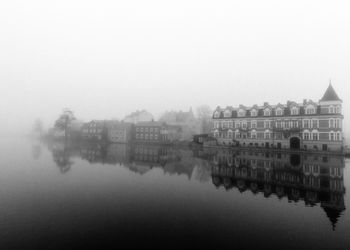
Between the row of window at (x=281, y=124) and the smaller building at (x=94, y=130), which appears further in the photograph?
the smaller building at (x=94, y=130)

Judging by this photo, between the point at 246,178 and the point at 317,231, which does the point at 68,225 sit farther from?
the point at 246,178

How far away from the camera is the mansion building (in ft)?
170

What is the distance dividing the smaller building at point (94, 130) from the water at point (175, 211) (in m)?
67.7

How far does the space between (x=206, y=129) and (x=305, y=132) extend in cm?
4919

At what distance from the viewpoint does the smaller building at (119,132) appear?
8816 centimetres

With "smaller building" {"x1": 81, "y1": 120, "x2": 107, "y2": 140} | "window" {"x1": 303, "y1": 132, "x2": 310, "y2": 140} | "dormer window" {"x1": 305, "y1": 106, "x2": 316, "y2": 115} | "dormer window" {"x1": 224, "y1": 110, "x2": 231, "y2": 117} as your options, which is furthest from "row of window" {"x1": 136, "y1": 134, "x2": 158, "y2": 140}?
"dormer window" {"x1": 305, "y1": 106, "x2": 316, "y2": 115}

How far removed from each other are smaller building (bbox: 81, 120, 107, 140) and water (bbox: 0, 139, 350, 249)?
67.7 meters

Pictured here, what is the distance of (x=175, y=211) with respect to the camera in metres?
15.0

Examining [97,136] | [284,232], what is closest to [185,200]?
[284,232]

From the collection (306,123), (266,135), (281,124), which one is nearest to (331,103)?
(306,123)

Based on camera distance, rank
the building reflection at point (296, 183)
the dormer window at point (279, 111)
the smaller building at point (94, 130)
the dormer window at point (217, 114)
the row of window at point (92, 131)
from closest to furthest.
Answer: the building reflection at point (296, 183) → the dormer window at point (279, 111) → the dormer window at point (217, 114) → the smaller building at point (94, 130) → the row of window at point (92, 131)

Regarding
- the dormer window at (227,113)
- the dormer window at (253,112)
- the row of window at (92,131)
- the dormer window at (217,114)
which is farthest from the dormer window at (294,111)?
the row of window at (92,131)

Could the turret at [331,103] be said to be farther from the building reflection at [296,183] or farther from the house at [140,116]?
the house at [140,116]

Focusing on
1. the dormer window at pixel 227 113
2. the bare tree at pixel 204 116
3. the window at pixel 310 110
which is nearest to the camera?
the window at pixel 310 110
